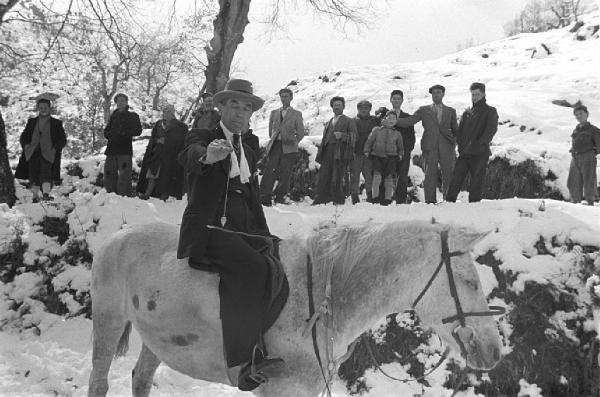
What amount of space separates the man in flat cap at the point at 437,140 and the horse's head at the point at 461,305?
5556 mm

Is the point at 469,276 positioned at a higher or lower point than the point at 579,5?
lower

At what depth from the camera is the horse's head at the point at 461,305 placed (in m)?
2.58

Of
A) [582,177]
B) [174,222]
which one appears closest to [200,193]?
[174,222]

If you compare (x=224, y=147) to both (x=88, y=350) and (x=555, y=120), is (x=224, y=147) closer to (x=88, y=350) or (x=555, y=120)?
(x=88, y=350)

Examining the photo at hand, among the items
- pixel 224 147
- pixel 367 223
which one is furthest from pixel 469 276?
pixel 224 147

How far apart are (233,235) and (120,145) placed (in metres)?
6.34

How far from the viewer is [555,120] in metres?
13.7

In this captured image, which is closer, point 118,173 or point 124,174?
A: point 124,174

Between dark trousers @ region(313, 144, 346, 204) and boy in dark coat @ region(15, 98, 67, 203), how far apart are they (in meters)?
4.74

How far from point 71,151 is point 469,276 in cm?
2096

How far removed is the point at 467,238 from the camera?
2693 mm

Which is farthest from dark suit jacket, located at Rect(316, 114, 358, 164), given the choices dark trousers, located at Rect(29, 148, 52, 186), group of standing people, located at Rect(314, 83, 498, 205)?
dark trousers, located at Rect(29, 148, 52, 186)

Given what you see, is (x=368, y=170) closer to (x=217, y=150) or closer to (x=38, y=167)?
(x=38, y=167)

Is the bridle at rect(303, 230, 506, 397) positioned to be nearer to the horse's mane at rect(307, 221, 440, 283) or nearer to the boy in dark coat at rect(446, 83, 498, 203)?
the horse's mane at rect(307, 221, 440, 283)
